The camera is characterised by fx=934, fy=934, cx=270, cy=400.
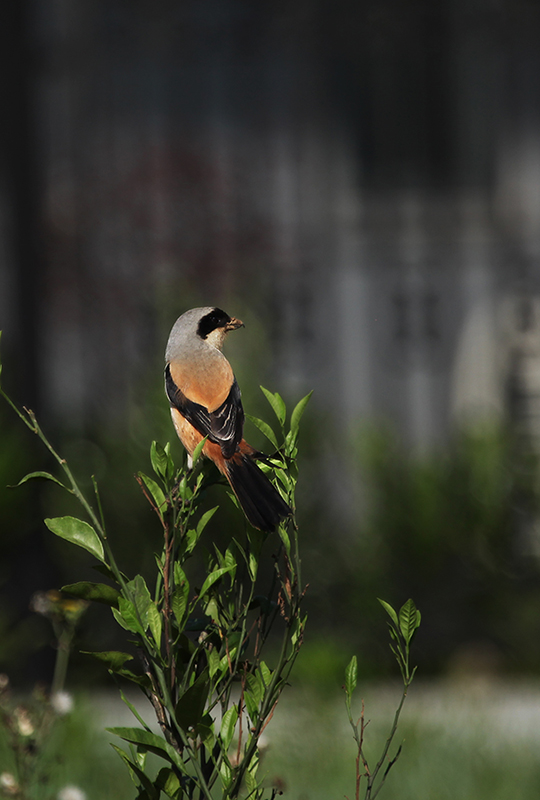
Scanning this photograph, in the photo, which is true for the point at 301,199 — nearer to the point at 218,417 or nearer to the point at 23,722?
the point at 23,722

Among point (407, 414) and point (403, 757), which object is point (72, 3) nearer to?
point (407, 414)

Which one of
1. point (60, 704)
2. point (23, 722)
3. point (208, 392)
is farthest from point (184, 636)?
point (60, 704)

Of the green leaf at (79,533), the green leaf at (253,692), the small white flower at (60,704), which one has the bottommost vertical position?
the small white flower at (60,704)

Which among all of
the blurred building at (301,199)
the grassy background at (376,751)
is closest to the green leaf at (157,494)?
the grassy background at (376,751)

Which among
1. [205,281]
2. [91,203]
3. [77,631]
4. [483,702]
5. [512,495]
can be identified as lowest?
[483,702]

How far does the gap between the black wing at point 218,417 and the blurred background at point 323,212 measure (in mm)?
3652

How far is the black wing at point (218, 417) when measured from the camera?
5.65 feet

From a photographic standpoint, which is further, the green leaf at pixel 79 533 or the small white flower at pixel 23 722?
the small white flower at pixel 23 722

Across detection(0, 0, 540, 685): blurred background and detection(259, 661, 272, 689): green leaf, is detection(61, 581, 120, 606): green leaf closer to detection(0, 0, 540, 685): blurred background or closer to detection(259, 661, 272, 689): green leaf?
detection(259, 661, 272, 689): green leaf

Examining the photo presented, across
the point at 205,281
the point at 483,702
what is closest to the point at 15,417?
the point at 205,281

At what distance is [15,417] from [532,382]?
347 centimetres

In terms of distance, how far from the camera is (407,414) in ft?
20.6

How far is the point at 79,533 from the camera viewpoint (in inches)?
56.1

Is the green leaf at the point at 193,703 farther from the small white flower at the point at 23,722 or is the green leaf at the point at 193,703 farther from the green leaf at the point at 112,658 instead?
the small white flower at the point at 23,722
